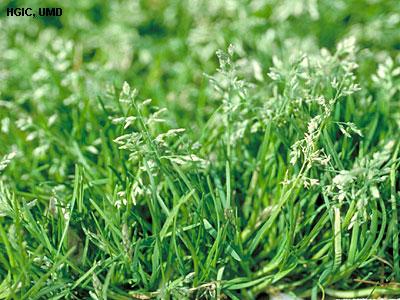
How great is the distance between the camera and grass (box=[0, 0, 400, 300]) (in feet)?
4.70

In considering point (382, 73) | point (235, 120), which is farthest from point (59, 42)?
point (382, 73)

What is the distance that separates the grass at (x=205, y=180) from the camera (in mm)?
1432

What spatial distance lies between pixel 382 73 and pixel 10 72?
143 cm

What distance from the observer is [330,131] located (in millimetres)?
1611

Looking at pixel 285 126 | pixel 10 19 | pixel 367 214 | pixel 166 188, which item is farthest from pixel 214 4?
pixel 367 214

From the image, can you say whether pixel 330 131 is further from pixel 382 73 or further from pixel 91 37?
pixel 91 37

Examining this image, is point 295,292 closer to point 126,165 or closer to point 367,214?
point 367,214

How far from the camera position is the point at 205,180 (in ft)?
5.54

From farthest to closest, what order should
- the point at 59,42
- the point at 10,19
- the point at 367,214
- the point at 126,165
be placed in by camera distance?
1. the point at 10,19
2. the point at 59,42
3. the point at 126,165
4. the point at 367,214

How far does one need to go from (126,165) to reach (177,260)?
0.36 m

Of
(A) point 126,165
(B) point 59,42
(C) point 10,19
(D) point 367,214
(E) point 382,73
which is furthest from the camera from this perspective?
(C) point 10,19

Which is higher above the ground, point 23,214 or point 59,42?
point 59,42

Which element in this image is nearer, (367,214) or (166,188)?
(367,214)

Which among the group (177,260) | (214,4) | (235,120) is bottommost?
(177,260)
